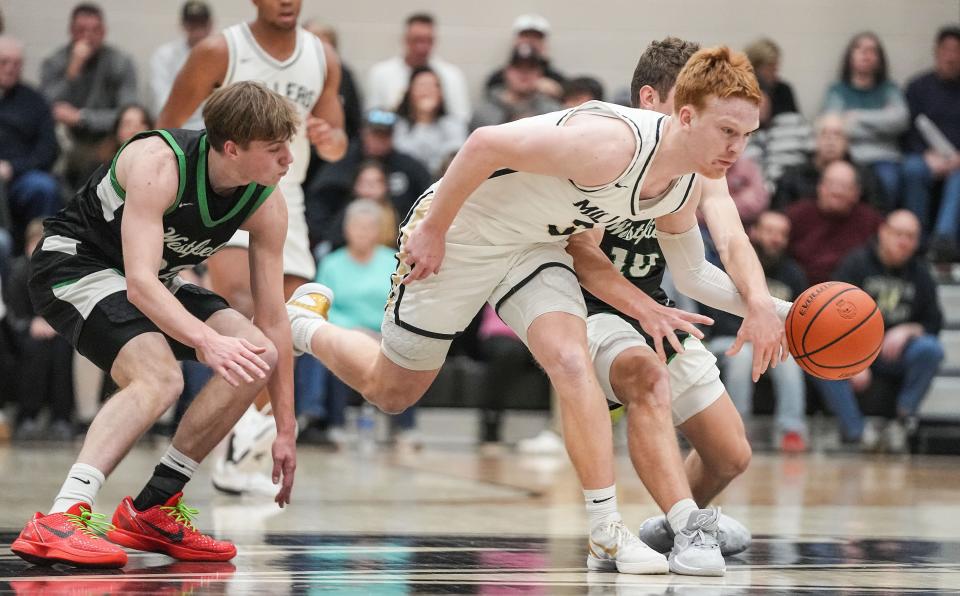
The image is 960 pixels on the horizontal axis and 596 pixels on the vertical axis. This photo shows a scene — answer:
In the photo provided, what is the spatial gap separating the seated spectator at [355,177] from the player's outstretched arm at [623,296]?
5331mm

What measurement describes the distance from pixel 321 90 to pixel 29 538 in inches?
112

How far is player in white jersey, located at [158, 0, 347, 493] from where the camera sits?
18.7 feet

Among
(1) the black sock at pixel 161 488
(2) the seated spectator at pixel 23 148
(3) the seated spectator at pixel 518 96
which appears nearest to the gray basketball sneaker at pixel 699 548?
(1) the black sock at pixel 161 488

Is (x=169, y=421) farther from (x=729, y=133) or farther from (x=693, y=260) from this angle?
(x=729, y=133)

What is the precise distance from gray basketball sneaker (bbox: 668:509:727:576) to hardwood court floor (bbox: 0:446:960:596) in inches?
2.7

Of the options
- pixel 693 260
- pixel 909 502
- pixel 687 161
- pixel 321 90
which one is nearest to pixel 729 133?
pixel 687 161

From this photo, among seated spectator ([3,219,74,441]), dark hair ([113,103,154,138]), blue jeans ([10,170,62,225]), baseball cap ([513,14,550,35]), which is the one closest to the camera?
seated spectator ([3,219,74,441])

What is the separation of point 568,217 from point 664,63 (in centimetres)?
Answer: 70

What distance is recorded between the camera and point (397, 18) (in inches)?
447

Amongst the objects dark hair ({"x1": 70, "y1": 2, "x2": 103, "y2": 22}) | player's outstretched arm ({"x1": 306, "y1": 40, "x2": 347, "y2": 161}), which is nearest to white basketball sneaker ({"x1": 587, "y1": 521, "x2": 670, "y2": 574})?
player's outstretched arm ({"x1": 306, "y1": 40, "x2": 347, "y2": 161})

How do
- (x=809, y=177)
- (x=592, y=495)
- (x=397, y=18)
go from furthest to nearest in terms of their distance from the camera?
(x=397, y=18) < (x=809, y=177) < (x=592, y=495)

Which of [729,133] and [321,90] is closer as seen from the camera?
[729,133]

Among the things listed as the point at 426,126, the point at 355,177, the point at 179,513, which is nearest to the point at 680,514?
the point at 179,513

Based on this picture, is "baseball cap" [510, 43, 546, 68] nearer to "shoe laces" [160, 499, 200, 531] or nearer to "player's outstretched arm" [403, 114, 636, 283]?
"player's outstretched arm" [403, 114, 636, 283]
